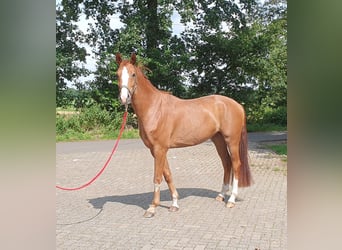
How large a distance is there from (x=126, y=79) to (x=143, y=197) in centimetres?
239

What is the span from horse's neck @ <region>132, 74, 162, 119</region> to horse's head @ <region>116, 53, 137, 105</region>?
25 centimetres

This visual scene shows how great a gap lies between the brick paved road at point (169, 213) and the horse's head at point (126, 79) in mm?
1604

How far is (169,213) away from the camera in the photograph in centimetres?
511

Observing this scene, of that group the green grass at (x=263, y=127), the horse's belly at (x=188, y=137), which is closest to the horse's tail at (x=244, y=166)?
the horse's belly at (x=188, y=137)

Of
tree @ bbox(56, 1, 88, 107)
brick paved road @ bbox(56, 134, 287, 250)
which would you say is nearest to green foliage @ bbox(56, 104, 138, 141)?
tree @ bbox(56, 1, 88, 107)

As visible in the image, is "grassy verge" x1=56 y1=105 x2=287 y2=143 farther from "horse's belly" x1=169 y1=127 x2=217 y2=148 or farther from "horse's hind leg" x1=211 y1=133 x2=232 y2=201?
"horse's belly" x1=169 y1=127 x2=217 y2=148

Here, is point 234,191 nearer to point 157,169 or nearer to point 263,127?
point 157,169

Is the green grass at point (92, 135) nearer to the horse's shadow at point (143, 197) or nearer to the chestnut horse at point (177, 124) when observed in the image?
the horse's shadow at point (143, 197)

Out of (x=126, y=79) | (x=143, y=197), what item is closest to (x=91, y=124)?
(x=143, y=197)

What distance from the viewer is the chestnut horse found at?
4.96 meters
